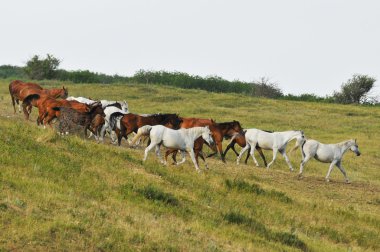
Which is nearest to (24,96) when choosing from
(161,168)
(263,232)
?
(161,168)

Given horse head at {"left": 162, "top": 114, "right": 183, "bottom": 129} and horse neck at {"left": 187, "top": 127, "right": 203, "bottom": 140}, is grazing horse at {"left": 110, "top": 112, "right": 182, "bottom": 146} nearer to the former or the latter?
horse head at {"left": 162, "top": 114, "right": 183, "bottom": 129}

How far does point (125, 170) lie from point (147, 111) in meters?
31.1

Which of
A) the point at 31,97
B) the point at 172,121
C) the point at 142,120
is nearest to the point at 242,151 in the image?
the point at 172,121

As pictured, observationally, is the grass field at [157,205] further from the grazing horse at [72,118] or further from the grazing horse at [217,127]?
the grazing horse at [72,118]

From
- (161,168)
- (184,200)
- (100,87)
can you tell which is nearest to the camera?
(184,200)

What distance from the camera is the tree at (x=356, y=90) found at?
78.9 m

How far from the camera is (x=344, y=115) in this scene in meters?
54.0

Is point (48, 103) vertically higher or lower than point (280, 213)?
higher

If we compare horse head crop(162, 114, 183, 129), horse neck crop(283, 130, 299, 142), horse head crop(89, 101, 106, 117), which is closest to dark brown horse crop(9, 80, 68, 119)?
horse head crop(89, 101, 106, 117)

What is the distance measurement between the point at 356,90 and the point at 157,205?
69.1m

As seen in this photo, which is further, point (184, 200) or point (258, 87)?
point (258, 87)

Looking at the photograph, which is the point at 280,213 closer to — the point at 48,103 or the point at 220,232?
the point at 220,232

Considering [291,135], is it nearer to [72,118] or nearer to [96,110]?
[96,110]

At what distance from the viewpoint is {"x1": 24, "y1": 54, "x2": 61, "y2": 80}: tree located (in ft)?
235
